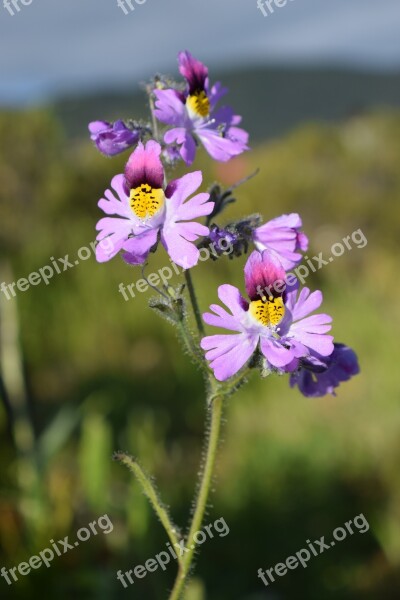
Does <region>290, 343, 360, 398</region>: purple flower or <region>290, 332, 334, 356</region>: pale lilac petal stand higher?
<region>290, 332, 334, 356</region>: pale lilac petal

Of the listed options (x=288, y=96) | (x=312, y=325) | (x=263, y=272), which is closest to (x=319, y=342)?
(x=312, y=325)

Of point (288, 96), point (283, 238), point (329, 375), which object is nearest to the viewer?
point (283, 238)

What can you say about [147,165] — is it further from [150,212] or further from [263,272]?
[263,272]

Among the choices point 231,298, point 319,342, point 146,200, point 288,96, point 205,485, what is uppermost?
point 288,96

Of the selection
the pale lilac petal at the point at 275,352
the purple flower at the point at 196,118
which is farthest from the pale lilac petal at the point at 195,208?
the pale lilac petal at the point at 275,352

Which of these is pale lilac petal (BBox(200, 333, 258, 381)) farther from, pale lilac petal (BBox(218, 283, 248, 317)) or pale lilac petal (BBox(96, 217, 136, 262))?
pale lilac petal (BBox(96, 217, 136, 262))

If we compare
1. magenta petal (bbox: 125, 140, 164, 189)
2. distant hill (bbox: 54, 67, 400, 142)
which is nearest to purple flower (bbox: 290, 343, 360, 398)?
magenta petal (bbox: 125, 140, 164, 189)

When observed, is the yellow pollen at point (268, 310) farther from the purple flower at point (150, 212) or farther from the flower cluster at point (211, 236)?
the purple flower at point (150, 212)
